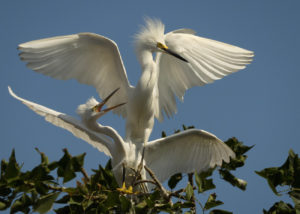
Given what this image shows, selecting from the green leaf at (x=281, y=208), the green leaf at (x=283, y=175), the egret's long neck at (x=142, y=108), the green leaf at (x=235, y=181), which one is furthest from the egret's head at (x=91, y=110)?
the green leaf at (x=281, y=208)

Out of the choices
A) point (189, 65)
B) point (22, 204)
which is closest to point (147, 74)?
point (189, 65)

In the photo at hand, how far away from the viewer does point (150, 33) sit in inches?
251

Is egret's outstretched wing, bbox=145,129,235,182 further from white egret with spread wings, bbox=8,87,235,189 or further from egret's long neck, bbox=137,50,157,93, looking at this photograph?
egret's long neck, bbox=137,50,157,93

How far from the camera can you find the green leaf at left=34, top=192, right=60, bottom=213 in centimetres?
382

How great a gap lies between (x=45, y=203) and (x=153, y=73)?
2592mm

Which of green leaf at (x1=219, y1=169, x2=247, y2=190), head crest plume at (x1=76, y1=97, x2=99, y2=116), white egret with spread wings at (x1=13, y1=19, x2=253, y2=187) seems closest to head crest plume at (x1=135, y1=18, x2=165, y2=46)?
white egret with spread wings at (x1=13, y1=19, x2=253, y2=187)

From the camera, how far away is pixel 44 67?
19.5ft

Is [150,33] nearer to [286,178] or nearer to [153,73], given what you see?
[153,73]

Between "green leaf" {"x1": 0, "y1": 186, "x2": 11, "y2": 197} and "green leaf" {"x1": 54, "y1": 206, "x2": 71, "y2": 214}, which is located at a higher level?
"green leaf" {"x1": 0, "y1": 186, "x2": 11, "y2": 197}

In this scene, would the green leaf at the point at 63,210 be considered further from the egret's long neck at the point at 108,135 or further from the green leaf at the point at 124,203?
Answer: the egret's long neck at the point at 108,135

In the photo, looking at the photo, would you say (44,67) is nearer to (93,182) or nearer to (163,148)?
(163,148)

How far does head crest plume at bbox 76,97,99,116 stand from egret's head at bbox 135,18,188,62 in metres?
1.01

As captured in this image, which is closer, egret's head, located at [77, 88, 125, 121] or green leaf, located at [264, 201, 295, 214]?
green leaf, located at [264, 201, 295, 214]

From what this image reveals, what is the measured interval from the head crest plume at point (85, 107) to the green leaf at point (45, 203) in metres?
1.81
